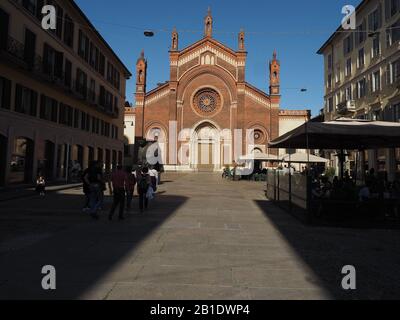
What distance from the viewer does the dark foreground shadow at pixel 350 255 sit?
4.56m

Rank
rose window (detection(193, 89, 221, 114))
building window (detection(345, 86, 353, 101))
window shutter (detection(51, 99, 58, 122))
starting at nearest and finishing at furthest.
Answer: window shutter (detection(51, 99, 58, 122)), building window (detection(345, 86, 353, 101)), rose window (detection(193, 89, 221, 114))

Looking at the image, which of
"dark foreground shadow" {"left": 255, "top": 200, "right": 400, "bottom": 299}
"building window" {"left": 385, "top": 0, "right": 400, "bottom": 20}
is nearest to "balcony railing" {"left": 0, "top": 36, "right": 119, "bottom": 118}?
"dark foreground shadow" {"left": 255, "top": 200, "right": 400, "bottom": 299}

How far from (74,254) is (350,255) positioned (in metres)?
4.95

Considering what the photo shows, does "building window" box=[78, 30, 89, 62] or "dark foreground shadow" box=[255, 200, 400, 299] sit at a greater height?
"building window" box=[78, 30, 89, 62]

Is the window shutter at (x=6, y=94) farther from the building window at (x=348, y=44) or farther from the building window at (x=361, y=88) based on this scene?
the building window at (x=348, y=44)

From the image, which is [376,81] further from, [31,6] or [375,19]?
[31,6]

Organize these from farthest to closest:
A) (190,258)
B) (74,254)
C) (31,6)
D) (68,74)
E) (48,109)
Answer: (68,74) → (48,109) → (31,6) → (74,254) → (190,258)

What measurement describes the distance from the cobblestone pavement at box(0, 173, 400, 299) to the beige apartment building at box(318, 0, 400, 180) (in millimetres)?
14827

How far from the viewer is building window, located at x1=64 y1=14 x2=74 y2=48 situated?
999 inches

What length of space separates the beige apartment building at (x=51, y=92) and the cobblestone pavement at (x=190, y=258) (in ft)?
35.4

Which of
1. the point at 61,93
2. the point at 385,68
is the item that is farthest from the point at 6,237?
the point at 385,68

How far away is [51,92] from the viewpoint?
23.3m

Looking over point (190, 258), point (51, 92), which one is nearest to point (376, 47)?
point (51, 92)

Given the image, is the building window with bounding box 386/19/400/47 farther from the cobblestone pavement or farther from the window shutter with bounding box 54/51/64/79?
the window shutter with bounding box 54/51/64/79
